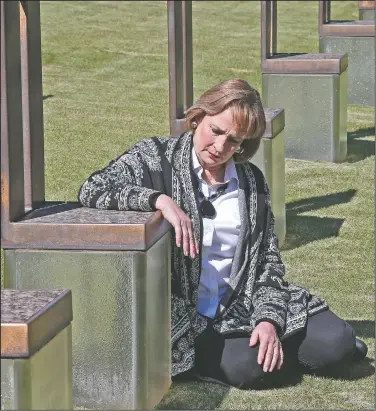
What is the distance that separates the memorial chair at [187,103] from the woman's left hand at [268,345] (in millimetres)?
1997

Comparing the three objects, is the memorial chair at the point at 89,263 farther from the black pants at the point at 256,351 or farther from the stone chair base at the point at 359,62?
the stone chair base at the point at 359,62

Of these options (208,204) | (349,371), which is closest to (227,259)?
(208,204)

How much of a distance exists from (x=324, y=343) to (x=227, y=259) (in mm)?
518

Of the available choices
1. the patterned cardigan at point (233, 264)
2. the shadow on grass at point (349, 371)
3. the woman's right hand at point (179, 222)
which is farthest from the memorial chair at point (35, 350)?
the shadow on grass at point (349, 371)

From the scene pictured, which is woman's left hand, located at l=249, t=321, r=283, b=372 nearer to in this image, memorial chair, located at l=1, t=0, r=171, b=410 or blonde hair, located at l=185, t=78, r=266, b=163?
memorial chair, located at l=1, t=0, r=171, b=410

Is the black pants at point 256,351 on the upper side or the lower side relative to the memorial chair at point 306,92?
lower

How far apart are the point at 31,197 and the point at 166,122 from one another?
6086mm

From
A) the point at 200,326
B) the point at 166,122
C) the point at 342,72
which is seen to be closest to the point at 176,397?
the point at 200,326

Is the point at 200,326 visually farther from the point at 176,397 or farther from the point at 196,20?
the point at 196,20

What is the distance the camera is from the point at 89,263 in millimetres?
4352

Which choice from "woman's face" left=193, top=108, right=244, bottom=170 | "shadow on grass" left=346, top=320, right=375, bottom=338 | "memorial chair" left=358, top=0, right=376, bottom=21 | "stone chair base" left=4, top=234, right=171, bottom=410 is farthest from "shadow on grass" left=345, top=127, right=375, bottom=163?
"stone chair base" left=4, top=234, right=171, bottom=410

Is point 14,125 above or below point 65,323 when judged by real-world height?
above

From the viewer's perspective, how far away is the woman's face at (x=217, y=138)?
4.64 meters

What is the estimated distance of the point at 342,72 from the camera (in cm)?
959
